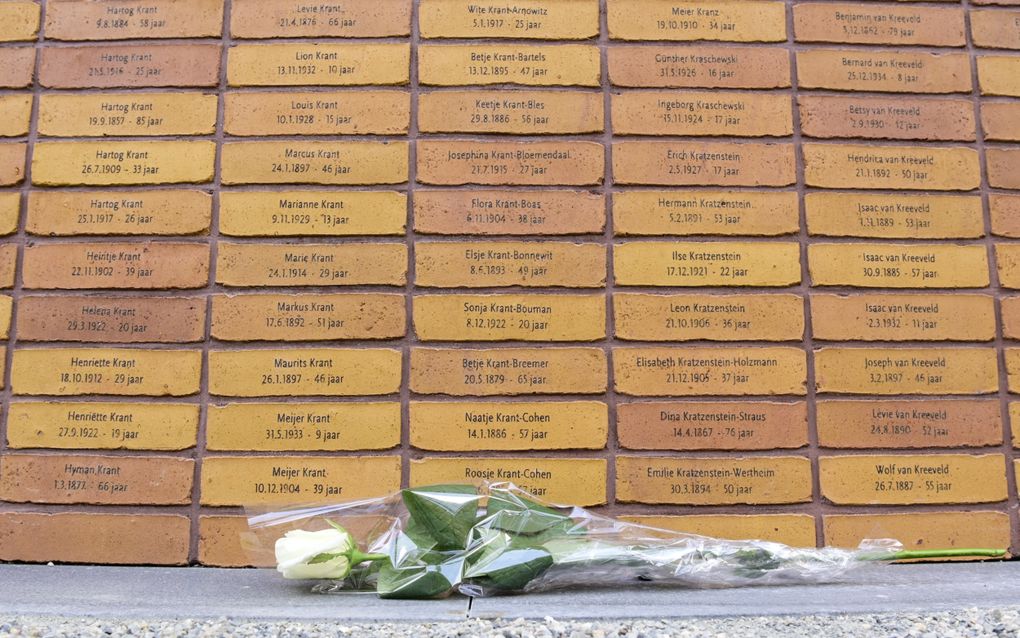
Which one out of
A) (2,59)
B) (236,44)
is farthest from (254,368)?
(2,59)

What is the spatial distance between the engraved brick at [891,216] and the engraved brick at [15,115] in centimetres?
209

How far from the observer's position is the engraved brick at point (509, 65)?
87.4 inches

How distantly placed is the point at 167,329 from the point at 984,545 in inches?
84.3

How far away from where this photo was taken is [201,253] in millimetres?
2143

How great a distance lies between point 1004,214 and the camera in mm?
2211

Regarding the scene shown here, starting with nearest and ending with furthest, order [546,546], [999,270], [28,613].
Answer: [28,613], [546,546], [999,270]

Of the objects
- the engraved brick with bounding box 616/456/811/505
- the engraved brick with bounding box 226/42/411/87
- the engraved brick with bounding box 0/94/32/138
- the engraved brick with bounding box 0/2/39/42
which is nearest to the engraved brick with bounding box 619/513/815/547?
the engraved brick with bounding box 616/456/811/505

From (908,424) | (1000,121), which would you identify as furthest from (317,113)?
(1000,121)

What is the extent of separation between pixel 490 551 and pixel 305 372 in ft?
2.40

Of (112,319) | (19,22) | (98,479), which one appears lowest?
(98,479)

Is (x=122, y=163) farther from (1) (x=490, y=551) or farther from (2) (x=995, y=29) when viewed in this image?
(2) (x=995, y=29)

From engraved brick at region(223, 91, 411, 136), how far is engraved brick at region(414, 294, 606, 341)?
492 millimetres

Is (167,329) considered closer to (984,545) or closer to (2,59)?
(2,59)

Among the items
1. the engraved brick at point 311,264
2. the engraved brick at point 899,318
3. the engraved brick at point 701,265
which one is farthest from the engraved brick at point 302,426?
the engraved brick at point 899,318
